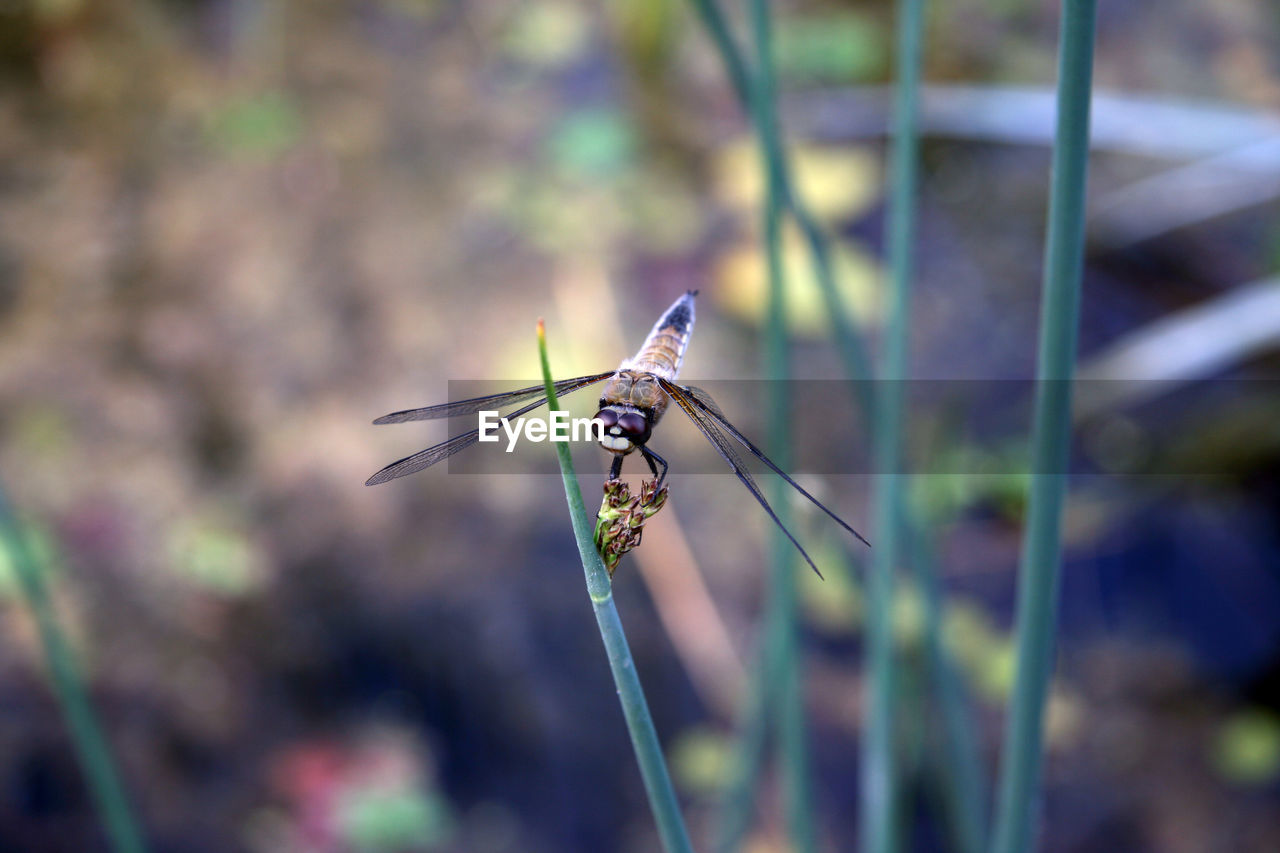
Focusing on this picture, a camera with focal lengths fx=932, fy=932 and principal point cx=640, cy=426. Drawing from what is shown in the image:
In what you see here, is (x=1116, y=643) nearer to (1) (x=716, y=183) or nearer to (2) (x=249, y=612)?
(1) (x=716, y=183)

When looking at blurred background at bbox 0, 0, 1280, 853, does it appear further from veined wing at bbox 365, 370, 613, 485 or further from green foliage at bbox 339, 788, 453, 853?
veined wing at bbox 365, 370, 613, 485

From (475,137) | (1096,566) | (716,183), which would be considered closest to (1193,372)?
(1096,566)

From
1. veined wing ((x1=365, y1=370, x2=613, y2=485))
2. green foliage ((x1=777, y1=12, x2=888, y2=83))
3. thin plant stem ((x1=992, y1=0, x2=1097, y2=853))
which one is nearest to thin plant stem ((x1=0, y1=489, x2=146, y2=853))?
veined wing ((x1=365, y1=370, x2=613, y2=485))

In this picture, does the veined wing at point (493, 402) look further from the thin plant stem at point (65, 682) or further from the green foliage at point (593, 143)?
the green foliage at point (593, 143)

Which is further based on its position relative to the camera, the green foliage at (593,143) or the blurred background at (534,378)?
the green foliage at (593,143)

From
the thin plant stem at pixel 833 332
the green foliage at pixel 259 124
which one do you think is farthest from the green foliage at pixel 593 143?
the thin plant stem at pixel 833 332

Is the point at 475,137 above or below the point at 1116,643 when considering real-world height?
above

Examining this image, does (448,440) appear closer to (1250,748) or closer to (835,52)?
(1250,748)
